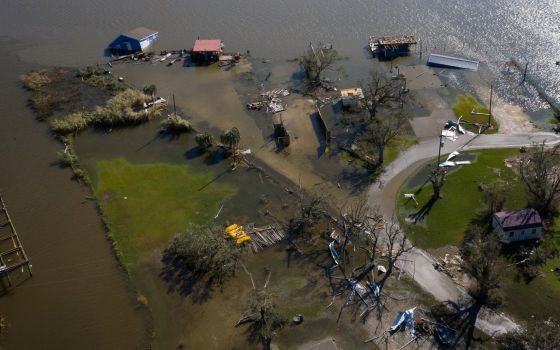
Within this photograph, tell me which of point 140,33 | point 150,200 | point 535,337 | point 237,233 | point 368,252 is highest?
point 140,33

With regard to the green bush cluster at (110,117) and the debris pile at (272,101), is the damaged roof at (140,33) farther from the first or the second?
the debris pile at (272,101)

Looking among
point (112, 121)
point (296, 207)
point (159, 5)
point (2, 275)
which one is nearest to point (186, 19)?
point (159, 5)

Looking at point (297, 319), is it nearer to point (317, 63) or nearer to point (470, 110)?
point (470, 110)

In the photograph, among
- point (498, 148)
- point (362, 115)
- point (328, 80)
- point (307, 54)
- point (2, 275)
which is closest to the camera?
point (2, 275)

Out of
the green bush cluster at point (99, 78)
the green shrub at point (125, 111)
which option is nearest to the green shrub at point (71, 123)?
the green shrub at point (125, 111)

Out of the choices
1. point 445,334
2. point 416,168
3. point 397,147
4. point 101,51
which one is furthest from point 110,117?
point 445,334

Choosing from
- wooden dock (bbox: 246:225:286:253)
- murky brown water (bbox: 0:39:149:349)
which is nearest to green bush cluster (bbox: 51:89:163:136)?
murky brown water (bbox: 0:39:149:349)

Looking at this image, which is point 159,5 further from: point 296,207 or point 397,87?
point 296,207
